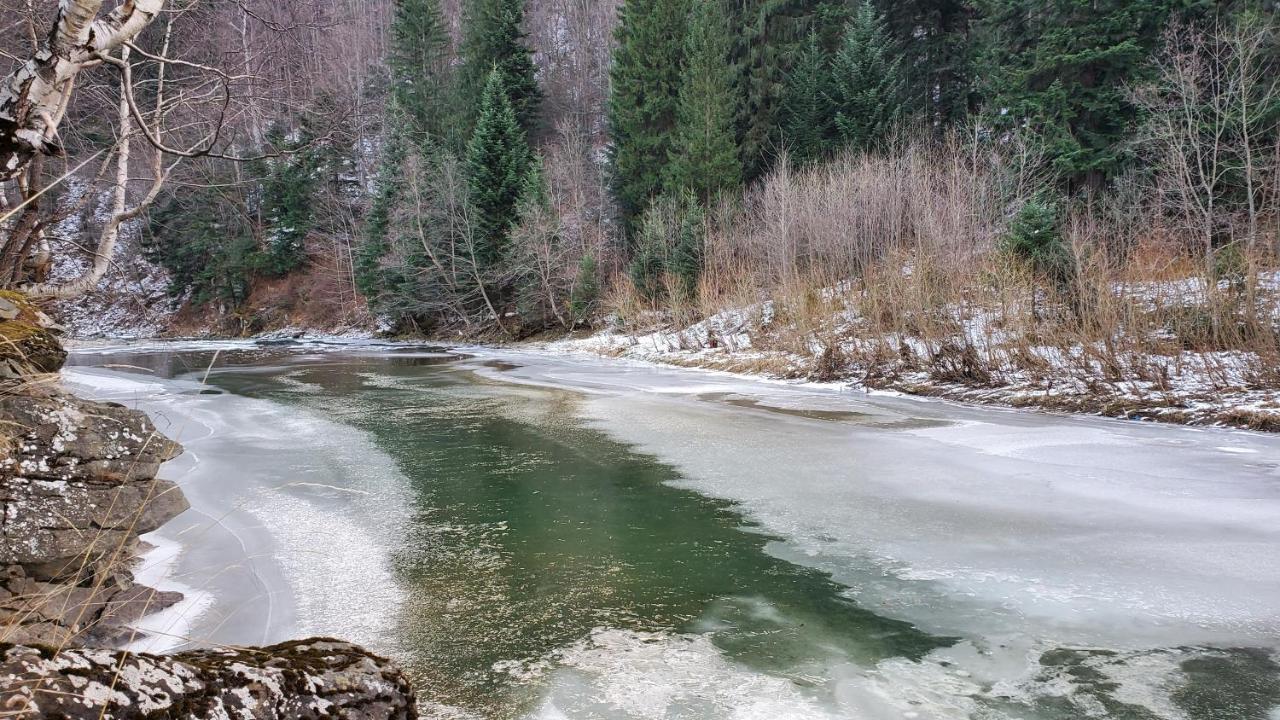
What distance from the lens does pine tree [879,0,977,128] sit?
34656mm

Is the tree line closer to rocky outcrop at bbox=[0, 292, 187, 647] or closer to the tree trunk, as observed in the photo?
rocky outcrop at bbox=[0, 292, 187, 647]

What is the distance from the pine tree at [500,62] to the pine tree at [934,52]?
19.2m

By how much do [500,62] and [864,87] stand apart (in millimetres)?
20769

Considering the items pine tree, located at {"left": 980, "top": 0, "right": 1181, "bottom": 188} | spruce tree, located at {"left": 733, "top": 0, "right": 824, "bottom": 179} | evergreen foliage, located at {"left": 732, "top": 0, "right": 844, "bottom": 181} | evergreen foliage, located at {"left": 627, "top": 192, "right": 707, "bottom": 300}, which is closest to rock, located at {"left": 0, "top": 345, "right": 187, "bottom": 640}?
evergreen foliage, located at {"left": 627, "top": 192, "right": 707, "bottom": 300}

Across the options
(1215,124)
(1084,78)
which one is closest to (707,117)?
(1084,78)

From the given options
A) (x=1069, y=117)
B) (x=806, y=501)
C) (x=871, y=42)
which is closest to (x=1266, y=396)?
(x=806, y=501)

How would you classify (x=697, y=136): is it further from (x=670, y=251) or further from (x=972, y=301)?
(x=972, y=301)

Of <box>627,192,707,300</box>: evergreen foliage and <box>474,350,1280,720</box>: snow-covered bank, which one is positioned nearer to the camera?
<box>474,350,1280,720</box>: snow-covered bank

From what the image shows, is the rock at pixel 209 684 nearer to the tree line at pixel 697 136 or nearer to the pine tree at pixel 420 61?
the tree line at pixel 697 136

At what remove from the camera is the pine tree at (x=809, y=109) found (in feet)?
108

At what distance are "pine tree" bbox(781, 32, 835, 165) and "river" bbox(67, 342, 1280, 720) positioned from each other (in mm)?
24253

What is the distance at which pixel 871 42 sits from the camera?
31078mm

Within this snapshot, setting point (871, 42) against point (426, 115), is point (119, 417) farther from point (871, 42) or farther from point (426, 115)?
point (426, 115)

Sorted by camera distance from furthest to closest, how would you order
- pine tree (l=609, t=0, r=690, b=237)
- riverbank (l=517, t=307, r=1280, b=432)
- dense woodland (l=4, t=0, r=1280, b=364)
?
pine tree (l=609, t=0, r=690, b=237)
dense woodland (l=4, t=0, r=1280, b=364)
riverbank (l=517, t=307, r=1280, b=432)
